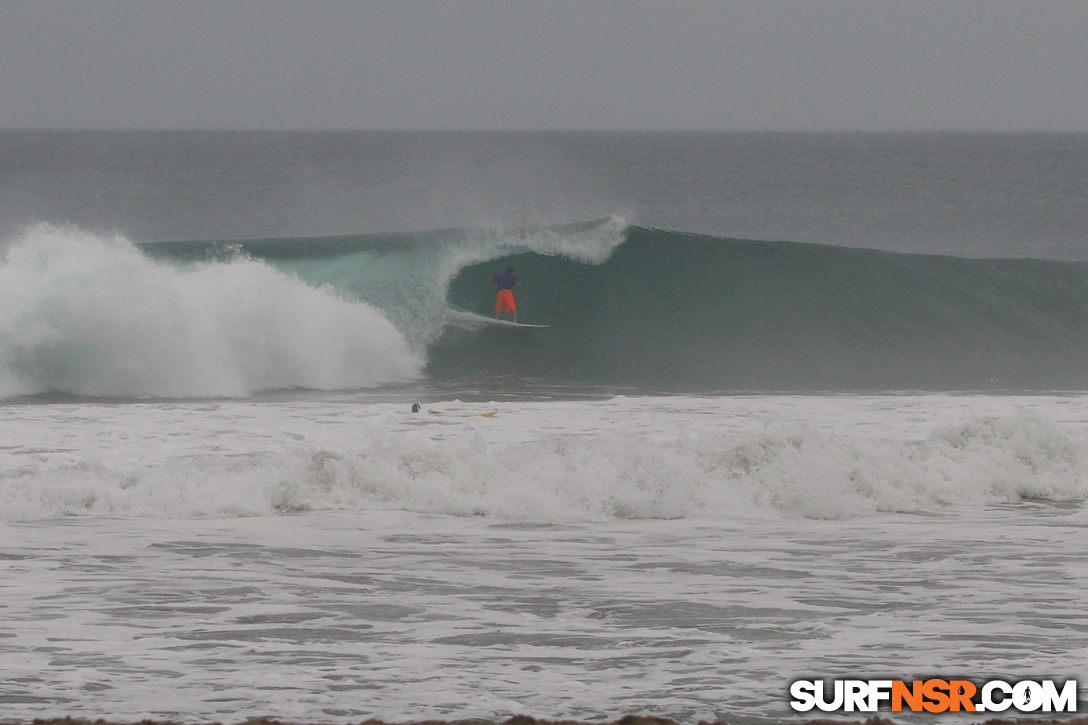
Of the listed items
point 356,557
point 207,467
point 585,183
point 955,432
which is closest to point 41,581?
point 356,557

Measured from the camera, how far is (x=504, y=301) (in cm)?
1798

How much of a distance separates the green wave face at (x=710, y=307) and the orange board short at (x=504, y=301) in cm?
25

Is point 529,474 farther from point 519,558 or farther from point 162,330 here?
point 162,330

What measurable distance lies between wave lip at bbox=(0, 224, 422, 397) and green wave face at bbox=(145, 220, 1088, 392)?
1.13 metres

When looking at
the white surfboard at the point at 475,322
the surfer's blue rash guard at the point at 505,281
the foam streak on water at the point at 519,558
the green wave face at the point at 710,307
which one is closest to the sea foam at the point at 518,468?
the foam streak on water at the point at 519,558

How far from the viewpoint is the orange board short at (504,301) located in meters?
17.8

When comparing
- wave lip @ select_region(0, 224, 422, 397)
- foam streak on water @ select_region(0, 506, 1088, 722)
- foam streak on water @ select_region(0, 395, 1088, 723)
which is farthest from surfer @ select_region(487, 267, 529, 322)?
foam streak on water @ select_region(0, 506, 1088, 722)

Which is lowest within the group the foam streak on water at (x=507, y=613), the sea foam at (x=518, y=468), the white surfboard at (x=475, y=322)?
the foam streak on water at (x=507, y=613)

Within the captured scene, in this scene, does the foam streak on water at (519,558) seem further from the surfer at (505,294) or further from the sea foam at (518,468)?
the surfer at (505,294)

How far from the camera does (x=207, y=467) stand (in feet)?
29.5

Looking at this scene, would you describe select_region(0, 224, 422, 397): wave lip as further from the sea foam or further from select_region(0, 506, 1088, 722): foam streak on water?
select_region(0, 506, 1088, 722): foam streak on water

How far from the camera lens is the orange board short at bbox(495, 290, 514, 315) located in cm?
1778

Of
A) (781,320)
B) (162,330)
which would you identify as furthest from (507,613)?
(781,320)

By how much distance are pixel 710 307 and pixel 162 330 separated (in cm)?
856
